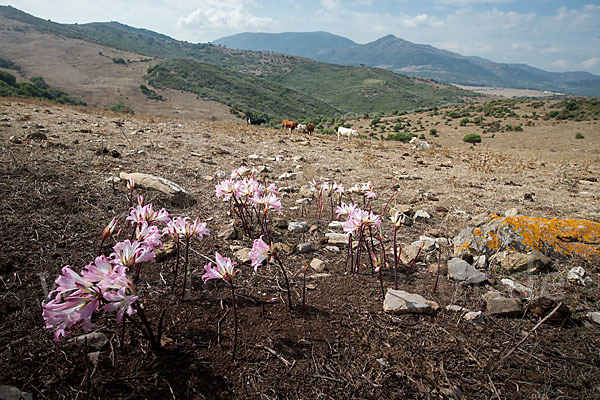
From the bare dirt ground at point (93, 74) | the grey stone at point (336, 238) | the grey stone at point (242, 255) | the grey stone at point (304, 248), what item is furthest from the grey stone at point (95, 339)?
the bare dirt ground at point (93, 74)

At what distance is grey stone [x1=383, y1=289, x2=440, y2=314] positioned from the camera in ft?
7.35

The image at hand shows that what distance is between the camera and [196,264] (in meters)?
2.74

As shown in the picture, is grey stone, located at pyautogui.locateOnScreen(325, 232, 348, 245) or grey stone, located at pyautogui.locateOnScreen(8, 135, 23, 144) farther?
grey stone, located at pyautogui.locateOnScreen(8, 135, 23, 144)

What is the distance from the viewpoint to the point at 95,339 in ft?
5.67

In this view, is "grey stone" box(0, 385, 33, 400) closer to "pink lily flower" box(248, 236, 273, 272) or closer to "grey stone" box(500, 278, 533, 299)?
"pink lily flower" box(248, 236, 273, 272)

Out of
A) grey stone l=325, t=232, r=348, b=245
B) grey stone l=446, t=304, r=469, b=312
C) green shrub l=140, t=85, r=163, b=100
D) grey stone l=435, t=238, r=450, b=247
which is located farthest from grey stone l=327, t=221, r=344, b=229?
green shrub l=140, t=85, r=163, b=100

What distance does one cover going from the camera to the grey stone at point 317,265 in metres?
2.88

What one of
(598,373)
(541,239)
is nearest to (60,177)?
(598,373)

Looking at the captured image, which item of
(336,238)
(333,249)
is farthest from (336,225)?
(333,249)

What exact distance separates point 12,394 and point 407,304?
246cm

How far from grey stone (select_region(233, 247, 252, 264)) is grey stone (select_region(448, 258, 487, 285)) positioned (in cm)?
210

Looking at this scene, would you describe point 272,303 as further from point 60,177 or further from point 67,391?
point 60,177

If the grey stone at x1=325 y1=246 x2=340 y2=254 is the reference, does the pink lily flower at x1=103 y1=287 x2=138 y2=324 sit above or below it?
above

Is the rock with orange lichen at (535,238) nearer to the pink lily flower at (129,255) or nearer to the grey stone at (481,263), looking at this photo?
the grey stone at (481,263)
